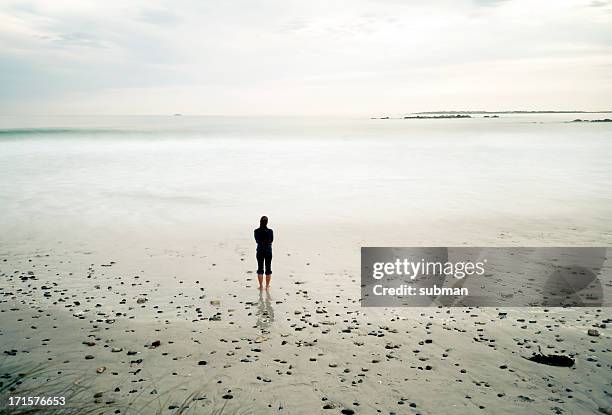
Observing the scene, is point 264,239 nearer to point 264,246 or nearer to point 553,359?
point 264,246

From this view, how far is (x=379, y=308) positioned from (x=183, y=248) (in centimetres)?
805

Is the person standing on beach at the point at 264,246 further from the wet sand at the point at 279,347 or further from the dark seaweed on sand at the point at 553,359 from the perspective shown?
the dark seaweed on sand at the point at 553,359

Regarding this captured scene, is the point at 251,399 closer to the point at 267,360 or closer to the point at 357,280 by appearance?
the point at 267,360

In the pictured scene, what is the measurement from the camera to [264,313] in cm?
1077

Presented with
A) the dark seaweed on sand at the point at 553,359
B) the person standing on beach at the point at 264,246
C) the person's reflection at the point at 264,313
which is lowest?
the dark seaweed on sand at the point at 553,359

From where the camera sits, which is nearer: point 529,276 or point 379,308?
point 379,308

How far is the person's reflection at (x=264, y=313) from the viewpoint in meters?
10.1

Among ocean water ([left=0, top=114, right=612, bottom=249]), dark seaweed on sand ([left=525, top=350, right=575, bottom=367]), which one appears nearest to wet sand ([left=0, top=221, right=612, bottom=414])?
dark seaweed on sand ([left=525, top=350, right=575, bottom=367])

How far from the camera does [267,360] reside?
28.3ft

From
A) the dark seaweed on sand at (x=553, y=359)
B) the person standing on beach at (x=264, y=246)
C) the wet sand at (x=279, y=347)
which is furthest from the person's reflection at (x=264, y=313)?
the dark seaweed on sand at (x=553, y=359)

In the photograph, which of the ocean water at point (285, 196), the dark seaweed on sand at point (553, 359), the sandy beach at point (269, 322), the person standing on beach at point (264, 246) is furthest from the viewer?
the ocean water at point (285, 196)

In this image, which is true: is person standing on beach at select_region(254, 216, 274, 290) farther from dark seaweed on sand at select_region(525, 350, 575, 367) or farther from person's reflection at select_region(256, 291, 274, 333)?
dark seaweed on sand at select_region(525, 350, 575, 367)

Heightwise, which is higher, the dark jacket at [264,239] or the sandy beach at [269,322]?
the dark jacket at [264,239]

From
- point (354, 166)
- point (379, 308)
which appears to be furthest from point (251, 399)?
point (354, 166)
